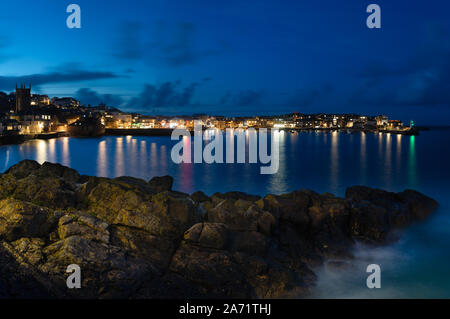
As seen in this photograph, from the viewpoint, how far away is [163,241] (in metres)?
7.23

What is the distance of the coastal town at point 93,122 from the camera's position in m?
78.2

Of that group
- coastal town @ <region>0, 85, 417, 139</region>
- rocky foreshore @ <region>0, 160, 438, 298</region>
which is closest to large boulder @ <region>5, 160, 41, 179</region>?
rocky foreshore @ <region>0, 160, 438, 298</region>

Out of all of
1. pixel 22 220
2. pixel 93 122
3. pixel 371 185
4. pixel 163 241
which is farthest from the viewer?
pixel 93 122

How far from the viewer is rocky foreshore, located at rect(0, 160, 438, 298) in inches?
237

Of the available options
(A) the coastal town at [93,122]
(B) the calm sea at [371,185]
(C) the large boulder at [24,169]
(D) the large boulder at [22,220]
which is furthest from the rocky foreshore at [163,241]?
(A) the coastal town at [93,122]

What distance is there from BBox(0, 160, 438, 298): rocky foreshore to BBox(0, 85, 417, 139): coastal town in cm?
6078

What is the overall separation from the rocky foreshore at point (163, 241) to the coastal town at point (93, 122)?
60778 mm

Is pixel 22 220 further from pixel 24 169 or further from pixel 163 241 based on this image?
pixel 24 169

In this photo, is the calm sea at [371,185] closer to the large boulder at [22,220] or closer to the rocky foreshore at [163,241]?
the rocky foreshore at [163,241]

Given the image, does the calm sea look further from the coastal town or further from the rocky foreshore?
the coastal town

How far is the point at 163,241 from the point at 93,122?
3894 inches

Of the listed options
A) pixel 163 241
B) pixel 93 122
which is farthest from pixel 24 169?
pixel 93 122
